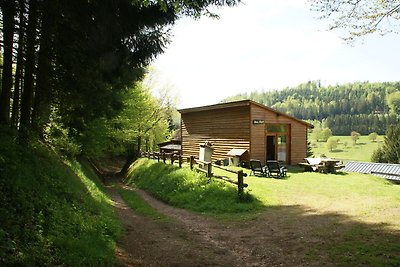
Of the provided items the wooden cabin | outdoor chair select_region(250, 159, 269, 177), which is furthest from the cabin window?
outdoor chair select_region(250, 159, 269, 177)

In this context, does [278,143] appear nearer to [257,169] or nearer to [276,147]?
[276,147]

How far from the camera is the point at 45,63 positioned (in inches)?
372

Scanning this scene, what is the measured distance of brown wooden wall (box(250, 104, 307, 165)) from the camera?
2066 centimetres

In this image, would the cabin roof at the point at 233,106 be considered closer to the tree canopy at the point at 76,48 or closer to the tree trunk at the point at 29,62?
the tree canopy at the point at 76,48

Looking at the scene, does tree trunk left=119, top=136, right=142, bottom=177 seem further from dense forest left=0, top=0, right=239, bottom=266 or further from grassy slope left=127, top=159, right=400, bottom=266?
dense forest left=0, top=0, right=239, bottom=266

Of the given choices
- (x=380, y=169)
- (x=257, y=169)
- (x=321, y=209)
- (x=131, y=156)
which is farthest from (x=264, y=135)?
(x=131, y=156)

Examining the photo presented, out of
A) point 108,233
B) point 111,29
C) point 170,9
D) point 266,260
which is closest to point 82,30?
point 111,29

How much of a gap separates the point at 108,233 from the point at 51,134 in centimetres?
986

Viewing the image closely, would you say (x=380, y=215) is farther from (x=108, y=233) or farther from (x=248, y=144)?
(x=248, y=144)

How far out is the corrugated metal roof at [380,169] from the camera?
2732 cm

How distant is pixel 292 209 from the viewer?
415 inches

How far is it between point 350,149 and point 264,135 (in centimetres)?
8957

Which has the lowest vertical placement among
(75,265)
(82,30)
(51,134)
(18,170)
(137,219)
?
(137,219)

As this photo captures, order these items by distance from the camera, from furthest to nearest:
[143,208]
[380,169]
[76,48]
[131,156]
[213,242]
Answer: [131,156]
[380,169]
[143,208]
[76,48]
[213,242]
